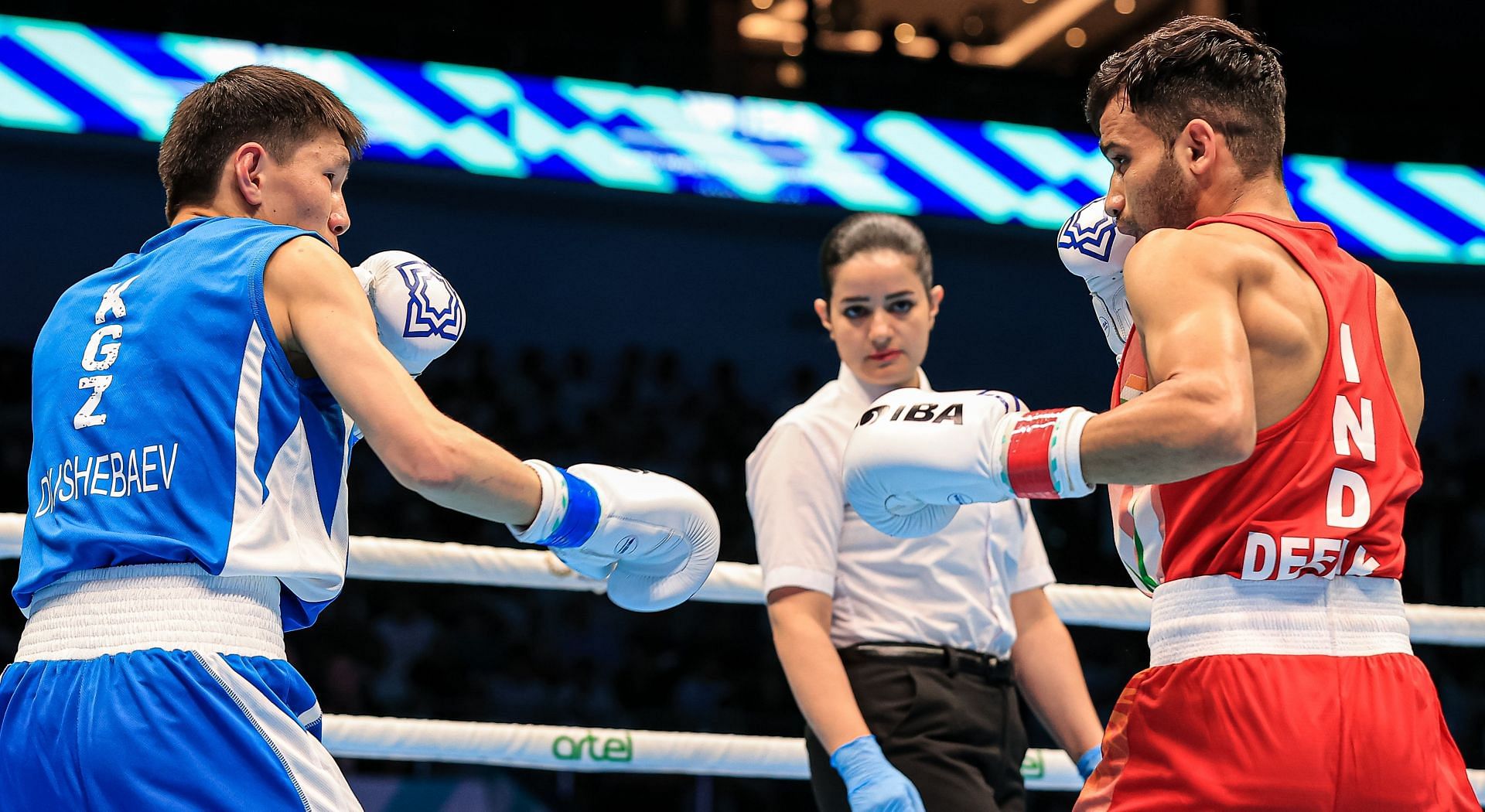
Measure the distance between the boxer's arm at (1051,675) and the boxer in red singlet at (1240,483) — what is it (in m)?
1.07

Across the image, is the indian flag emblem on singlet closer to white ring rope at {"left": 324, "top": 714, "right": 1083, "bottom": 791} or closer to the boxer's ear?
white ring rope at {"left": 324, "top": 714, "right": 1083, "bottom": 791}

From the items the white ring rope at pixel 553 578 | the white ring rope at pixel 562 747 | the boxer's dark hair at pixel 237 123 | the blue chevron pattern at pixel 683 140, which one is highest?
the blue chevron pattern at pixel 683 140

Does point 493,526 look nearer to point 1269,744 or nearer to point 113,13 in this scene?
point 113,13

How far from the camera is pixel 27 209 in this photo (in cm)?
838

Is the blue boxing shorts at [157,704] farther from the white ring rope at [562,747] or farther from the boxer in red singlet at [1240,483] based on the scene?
the white ring rope at [562,747]

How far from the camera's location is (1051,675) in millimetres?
3049

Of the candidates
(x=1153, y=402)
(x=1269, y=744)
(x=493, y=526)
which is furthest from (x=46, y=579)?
(x=493, y=526)

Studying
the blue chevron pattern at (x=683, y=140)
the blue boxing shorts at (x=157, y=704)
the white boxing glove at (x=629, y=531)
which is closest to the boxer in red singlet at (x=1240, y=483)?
the white boxing glove at (x=629, y=531)

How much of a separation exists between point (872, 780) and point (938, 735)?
0.21 meters

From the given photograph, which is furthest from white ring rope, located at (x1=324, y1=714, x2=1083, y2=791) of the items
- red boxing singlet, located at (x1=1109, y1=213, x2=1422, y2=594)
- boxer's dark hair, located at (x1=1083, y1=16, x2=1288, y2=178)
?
boxer's dark hair, located at (x1=1083, y1=16, x2=1288, y2=178)

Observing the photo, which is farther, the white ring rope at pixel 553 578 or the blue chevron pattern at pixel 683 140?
the blue chevron pattern at pixel 683 140

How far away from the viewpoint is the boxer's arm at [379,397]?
5.70 ft

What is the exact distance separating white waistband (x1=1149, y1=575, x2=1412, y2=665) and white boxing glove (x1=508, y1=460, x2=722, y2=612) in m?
0.64

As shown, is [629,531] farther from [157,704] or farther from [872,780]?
[872,780]
